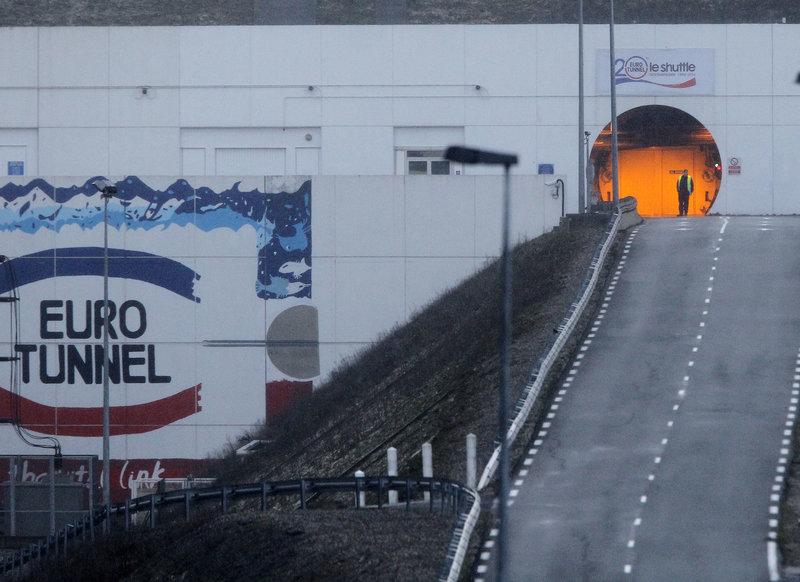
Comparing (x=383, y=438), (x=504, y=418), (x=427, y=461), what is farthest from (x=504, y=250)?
(x=383, y=438)

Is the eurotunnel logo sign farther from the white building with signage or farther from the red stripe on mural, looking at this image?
the red stripe on mural

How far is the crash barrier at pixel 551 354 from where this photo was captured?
84.6 ft

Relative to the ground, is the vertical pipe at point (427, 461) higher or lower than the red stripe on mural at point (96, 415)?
higher

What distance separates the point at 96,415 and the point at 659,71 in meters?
27.7

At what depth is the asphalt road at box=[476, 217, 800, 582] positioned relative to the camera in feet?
66.5

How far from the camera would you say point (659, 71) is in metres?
55.3

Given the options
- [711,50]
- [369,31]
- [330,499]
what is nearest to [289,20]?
[369,31]

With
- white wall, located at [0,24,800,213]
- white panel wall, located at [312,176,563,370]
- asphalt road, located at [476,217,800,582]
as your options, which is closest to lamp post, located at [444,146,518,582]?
asphalt road, located at [476,217,800,582]

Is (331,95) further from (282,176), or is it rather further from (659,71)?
(659,71)

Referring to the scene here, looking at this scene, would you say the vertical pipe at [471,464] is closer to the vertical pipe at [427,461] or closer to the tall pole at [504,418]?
the vertical pipe at [427,461]

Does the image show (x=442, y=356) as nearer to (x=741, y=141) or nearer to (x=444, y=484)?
(x=444, y=484)

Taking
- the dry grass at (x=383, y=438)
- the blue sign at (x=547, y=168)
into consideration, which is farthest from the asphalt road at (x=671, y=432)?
the blue sign at (x=547, y=168)

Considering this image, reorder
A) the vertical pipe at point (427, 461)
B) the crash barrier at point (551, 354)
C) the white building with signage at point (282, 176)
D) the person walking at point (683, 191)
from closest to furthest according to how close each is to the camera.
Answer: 1. the vertical pipe at point (427, 461)
2. the crash barrier at point (551, 354)
3. the white building with signage at point (282, 176)
4. the person walking at point (683, 191)

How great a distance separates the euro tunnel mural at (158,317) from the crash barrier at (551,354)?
11.6 metres
